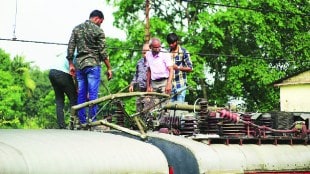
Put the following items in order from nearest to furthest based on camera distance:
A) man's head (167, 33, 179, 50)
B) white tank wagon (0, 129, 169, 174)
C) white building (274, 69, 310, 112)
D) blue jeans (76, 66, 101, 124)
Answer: white tank wagon (0, 129, 169, 174) → blue jeans (76, 66, 101, 124) → man's head (167, 33, 179, 50) → white building (274, 69, 310, 112)

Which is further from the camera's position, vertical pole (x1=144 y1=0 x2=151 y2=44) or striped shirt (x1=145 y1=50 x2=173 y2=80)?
vertical pole (x1=144 y1=0 x2=151 y2=44)

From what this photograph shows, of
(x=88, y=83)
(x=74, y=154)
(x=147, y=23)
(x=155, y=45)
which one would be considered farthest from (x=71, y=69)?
(x=147, y=23)

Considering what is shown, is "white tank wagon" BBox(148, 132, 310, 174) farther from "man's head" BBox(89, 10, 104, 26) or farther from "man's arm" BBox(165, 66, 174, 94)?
"man's head" BBox(89, 10, 104, 26)

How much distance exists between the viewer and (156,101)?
353 inches

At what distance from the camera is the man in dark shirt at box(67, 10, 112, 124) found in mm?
10023

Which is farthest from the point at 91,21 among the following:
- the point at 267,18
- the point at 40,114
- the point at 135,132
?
the point at 40,114

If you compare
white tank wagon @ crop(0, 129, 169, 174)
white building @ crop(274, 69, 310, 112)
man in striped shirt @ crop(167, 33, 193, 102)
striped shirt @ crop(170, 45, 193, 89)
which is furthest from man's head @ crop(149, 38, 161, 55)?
white building @ crop(274, 69, 310, 112)

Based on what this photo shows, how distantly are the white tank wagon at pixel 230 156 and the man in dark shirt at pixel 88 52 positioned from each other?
9.11 feet

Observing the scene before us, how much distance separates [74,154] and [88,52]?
4.44m

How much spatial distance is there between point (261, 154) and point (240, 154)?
39cm

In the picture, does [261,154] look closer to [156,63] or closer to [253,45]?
[156,63]

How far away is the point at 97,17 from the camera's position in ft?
33.5

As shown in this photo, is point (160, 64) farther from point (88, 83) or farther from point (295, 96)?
point (295, 96)

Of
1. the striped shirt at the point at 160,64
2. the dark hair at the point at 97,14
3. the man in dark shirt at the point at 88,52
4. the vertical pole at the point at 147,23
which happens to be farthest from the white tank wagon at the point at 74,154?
the vertical pole at the point at 147,23
